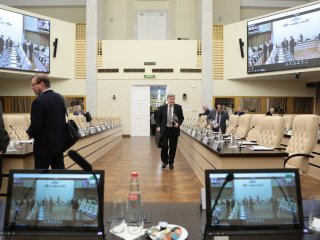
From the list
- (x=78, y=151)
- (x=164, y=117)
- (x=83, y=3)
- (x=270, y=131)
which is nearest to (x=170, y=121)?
(x=164, y=117)

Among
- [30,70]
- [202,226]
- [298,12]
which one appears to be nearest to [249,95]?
[298,12]

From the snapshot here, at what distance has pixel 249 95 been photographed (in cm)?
1497

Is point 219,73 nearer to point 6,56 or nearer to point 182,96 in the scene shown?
point 182,96

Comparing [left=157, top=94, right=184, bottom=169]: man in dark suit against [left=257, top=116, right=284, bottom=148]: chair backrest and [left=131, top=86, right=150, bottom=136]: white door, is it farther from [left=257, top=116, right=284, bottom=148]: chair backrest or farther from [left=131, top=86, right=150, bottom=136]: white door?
[left=131, top=86, right=150, bottom=136]: white door

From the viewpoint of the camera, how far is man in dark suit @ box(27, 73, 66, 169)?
3141 mm

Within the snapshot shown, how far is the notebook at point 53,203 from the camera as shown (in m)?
1.32

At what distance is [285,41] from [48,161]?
37.8 ft

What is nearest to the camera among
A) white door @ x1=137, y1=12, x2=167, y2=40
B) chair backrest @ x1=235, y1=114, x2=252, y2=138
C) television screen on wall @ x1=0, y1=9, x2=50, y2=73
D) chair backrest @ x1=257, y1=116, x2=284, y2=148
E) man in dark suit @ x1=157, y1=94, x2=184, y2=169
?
chair backrest @ x1=257, y1=116, x2=284, y2=148

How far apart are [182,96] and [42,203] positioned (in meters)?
13.8

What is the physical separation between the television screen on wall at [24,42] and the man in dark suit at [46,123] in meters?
10.4

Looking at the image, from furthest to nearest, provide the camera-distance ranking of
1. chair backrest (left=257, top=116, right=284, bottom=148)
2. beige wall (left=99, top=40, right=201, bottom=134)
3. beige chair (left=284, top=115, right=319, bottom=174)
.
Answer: beige wall (left=99, top=40, right=201, bottom=134)
chair backrest (left=257, top=116, right=284, bottom=148)
beige chair (left=284, top=115, right=319, bottom=174)

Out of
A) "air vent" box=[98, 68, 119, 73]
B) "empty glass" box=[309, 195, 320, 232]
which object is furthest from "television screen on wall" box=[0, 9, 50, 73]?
"empty glass" box=[309, 195, 320, 232]

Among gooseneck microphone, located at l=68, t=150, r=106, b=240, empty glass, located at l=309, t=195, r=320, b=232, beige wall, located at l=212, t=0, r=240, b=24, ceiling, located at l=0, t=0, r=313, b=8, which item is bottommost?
empty glass, located at l=309, t=195, r=320, b=232

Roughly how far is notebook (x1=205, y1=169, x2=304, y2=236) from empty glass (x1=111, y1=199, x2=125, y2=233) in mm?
362
